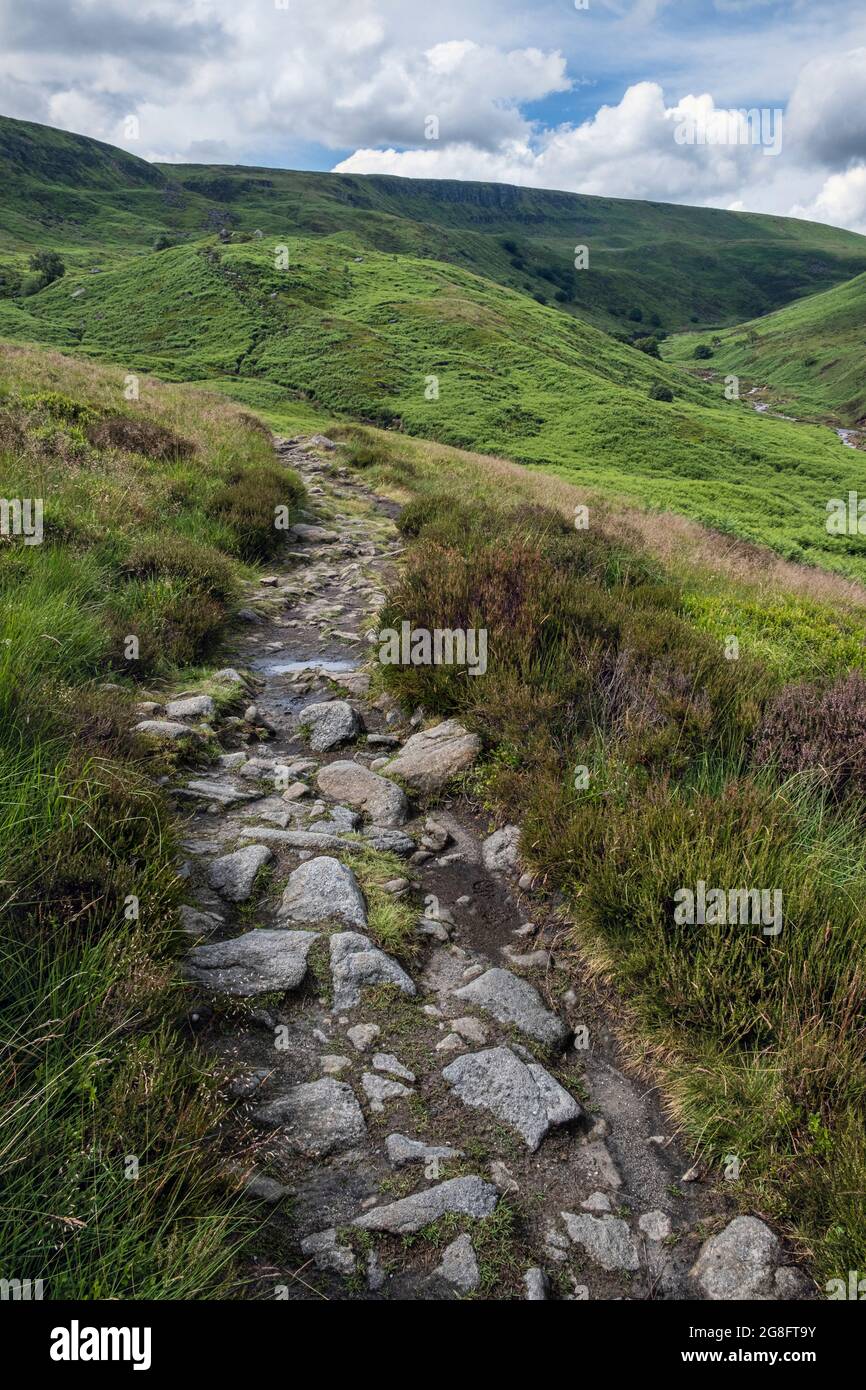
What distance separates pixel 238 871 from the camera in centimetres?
414

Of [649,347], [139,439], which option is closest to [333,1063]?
[139,439]

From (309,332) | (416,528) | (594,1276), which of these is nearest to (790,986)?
(594,1276)

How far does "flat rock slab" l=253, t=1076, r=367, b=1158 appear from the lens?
8.87ft

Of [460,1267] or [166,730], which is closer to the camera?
[460,1267]

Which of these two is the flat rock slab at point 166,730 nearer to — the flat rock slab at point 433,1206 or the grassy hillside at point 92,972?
the grassy hillside at point 92,972

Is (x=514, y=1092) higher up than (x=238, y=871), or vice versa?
(x=238, y=871)

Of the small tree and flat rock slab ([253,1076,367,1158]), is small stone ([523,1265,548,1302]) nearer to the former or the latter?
flat rock slab ([253,1076,367,1158])

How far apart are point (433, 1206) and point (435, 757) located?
3.36 m

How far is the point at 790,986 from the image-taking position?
3035 millimetres

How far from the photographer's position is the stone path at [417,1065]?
7.88 feet

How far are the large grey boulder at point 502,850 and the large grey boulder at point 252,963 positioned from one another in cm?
136

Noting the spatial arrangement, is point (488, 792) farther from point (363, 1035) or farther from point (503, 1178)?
point (503, 1178)

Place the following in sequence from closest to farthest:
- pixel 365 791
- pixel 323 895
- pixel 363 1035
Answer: pixel 363 1035 < pixel 323 895 < pixel 365 791
